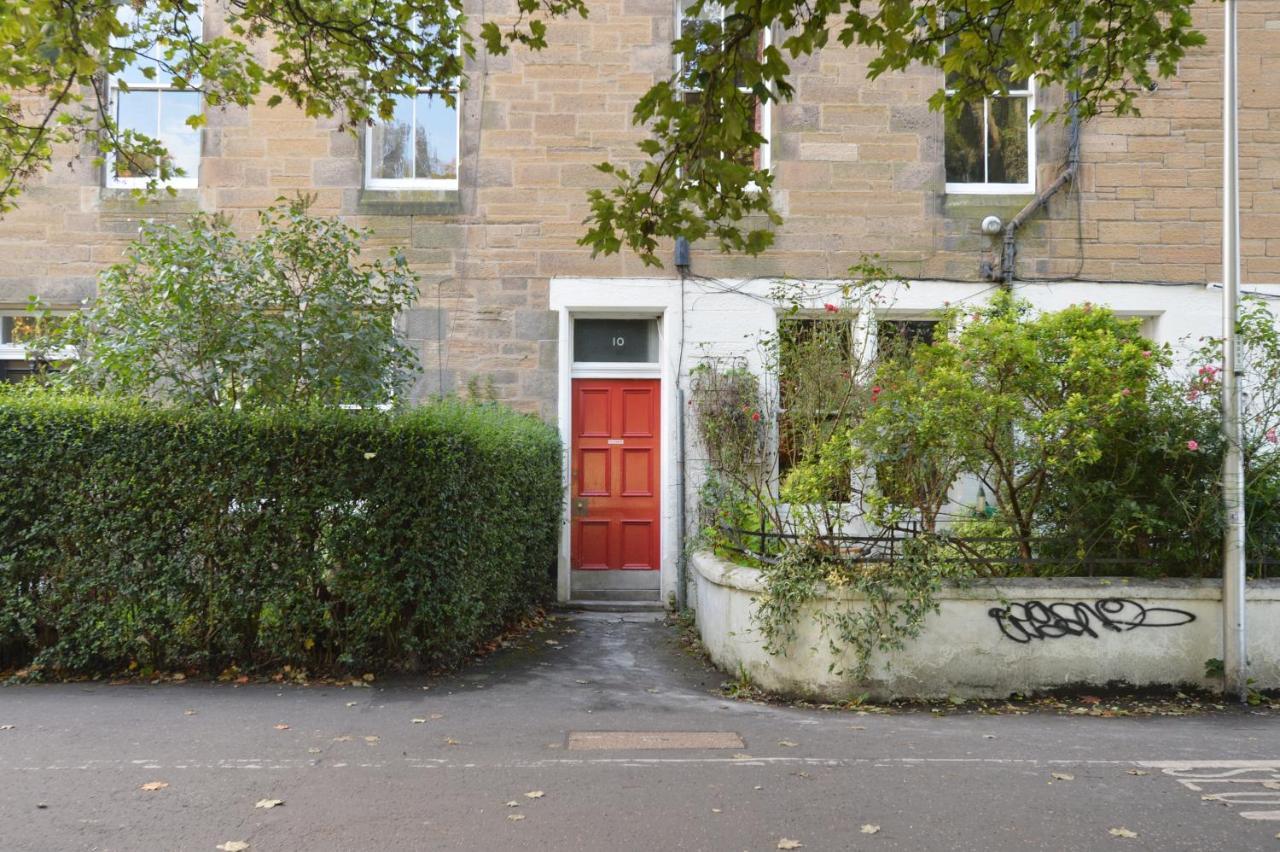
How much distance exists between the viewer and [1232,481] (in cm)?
665

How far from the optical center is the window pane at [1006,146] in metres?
10.3

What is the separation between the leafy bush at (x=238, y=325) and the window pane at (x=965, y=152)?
19.8 ft

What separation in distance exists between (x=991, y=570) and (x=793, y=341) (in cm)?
280

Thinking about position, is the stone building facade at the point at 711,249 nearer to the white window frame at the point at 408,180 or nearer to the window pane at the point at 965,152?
the white window frame at the point at 408,180

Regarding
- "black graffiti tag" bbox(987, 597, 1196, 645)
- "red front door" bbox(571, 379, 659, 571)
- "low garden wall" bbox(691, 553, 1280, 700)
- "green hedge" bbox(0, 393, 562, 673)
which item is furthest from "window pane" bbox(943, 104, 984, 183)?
"green hedge" bbox(0, 393, 562, 673)

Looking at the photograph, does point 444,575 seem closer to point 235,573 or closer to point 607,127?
point 235,573

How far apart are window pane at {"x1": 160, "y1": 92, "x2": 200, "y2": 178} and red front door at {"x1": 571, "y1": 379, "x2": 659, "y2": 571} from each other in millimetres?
4657

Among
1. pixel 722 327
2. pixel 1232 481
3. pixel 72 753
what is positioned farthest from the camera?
pixel 722 327

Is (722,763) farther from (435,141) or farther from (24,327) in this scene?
(24,327)

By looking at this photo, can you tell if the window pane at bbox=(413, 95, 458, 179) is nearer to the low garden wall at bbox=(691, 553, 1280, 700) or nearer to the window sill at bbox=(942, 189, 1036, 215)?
the window sill at bbox=(942, 189, 1036, 215)

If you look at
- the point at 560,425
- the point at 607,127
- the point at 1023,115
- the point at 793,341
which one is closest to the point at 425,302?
the point at 560,425

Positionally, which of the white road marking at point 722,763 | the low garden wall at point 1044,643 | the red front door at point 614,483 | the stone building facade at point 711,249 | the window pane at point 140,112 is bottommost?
the white road marking at point 722,763

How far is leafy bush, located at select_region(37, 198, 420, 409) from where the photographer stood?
7000 millimetres

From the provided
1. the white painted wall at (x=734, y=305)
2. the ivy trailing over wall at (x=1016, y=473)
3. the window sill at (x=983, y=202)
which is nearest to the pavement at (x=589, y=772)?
the ivy trailing over wall at (x=1016, y=473)
